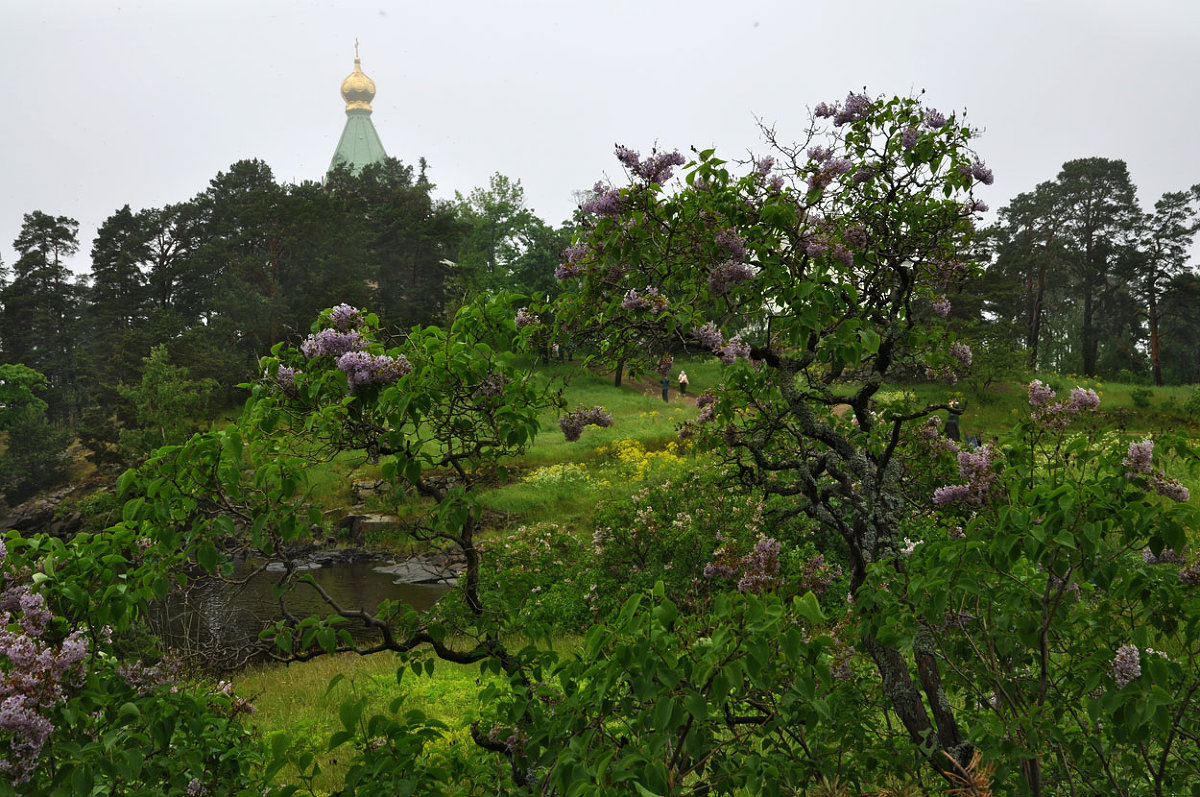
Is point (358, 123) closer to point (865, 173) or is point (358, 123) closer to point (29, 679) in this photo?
point (865, 173)

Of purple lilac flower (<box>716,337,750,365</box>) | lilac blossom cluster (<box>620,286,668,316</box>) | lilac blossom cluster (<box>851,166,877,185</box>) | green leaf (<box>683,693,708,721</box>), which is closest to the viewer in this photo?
green leaf (<box>683,693,708,721</box>)

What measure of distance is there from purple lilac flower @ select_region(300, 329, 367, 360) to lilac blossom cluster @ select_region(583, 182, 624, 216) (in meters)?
1.65

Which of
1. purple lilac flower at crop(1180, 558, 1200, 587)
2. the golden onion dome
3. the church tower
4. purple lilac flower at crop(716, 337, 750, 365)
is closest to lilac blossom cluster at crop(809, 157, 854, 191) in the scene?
purple lilac flower at crop(716, 337, 750, 365)

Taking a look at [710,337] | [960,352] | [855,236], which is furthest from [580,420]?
[960,352]

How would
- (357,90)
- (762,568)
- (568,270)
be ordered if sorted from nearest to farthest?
(762,568) < (568,270) < (357,90)

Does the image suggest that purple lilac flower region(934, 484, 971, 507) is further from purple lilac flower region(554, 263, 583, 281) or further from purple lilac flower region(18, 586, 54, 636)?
purple lilac flower region(18, 586, 54, 636)

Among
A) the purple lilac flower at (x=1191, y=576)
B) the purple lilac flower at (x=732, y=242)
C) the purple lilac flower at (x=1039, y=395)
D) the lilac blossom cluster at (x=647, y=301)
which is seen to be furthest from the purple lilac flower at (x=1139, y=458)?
the lilac blossom cluster at (x=647, y=301)

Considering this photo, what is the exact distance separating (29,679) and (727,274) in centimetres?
357

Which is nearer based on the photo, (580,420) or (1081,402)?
(1081,402)

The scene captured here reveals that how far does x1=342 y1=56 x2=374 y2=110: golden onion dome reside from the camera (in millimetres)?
66812

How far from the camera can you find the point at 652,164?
4.27 meters

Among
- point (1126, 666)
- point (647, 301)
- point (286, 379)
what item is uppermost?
point (647, 301)

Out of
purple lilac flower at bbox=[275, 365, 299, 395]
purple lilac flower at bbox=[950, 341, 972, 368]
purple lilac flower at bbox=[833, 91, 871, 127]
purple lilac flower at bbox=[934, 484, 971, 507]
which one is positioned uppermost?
purple lilac flower at bbox=[833, 91, 871, 127]

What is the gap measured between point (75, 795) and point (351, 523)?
2291cm
